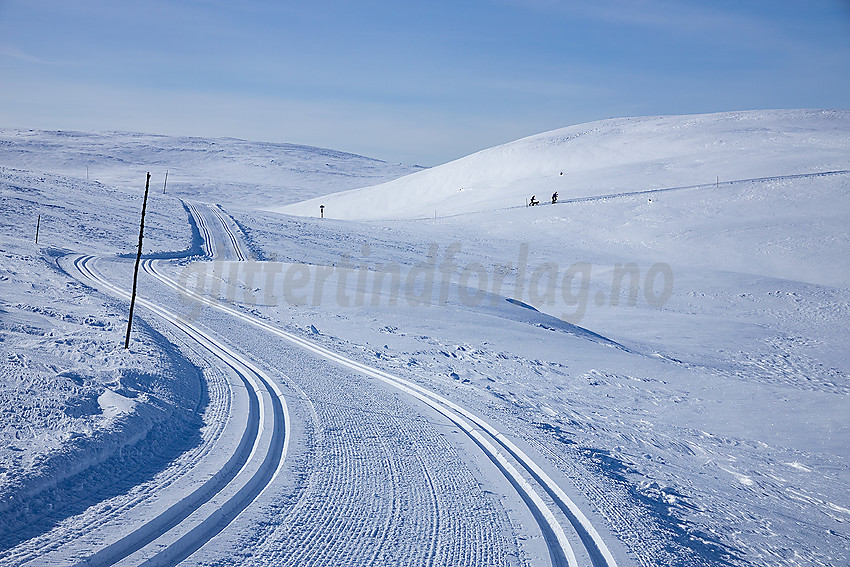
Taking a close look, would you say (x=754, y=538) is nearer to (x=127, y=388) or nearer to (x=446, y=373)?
(x=446, y=373)

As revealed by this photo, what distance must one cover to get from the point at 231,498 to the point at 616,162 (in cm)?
7327

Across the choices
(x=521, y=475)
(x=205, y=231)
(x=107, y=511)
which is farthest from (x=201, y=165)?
(x=107, y=511)

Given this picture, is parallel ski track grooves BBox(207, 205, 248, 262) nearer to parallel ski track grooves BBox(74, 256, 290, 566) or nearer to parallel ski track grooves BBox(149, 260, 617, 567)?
parallel ski track grooves BBox(149, 260, 617, 567)

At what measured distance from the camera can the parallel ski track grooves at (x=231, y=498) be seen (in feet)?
19.1

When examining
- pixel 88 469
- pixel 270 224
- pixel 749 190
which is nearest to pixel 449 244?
pixel 270 224

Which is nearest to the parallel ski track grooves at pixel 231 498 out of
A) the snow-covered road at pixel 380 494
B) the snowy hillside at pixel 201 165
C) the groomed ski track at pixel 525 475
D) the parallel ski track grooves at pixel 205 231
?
the snow-covered road at pixel 380 494

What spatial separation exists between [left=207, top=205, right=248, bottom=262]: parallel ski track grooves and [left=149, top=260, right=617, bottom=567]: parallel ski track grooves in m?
18.1

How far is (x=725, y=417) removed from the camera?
49.8ft

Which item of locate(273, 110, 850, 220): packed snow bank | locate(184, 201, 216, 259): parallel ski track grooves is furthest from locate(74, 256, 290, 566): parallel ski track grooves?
locate(273, 110, 850, 220): packed snow bank

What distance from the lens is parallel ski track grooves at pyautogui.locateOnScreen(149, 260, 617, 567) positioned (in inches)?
268

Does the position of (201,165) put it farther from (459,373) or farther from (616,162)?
(459,373)

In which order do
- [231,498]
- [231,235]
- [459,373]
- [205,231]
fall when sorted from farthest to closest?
[205,231], [231,235], [459,373], [231,498]

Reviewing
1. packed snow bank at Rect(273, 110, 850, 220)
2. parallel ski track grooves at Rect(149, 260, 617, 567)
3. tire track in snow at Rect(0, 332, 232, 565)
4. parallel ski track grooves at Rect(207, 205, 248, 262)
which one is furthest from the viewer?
packed snow bank at Rect(273, 110, 850, 220)

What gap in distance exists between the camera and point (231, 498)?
7090mm
